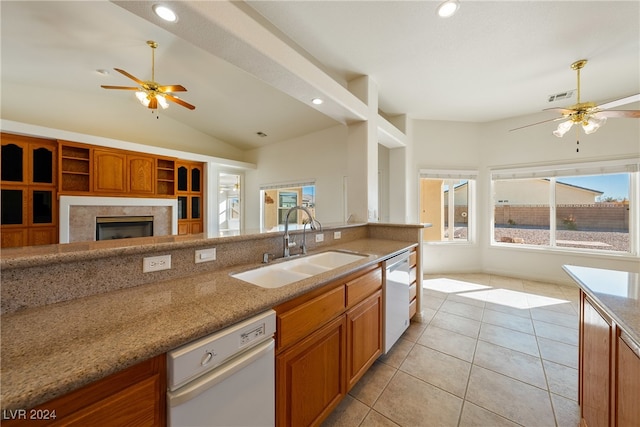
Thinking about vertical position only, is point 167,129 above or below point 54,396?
above

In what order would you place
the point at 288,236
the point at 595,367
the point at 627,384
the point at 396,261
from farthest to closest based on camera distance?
the point at 396,261
the point at 288,236
the point at 595,367
the point at 627,384

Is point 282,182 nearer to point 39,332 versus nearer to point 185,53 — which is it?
point 185,53

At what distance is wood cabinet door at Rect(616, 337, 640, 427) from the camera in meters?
0.81

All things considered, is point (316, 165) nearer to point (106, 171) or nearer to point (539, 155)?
point (106, 171)

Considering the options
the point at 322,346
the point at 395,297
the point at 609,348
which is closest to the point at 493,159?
the point at 395,297

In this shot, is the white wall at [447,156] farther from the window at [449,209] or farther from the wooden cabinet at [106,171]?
the wooden cabinet at [106,171]

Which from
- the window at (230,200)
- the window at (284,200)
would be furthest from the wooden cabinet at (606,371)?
the window at (230,200)

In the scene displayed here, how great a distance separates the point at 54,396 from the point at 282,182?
5.38 metres

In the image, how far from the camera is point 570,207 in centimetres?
393

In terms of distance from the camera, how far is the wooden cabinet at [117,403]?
56cm

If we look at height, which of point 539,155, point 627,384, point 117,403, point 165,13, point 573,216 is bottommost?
point 627,384

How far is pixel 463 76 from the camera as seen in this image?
2969 mm

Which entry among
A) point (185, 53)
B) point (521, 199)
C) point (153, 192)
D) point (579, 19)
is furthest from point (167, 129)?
point (521, 199)

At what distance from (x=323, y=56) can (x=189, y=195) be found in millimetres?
4364
